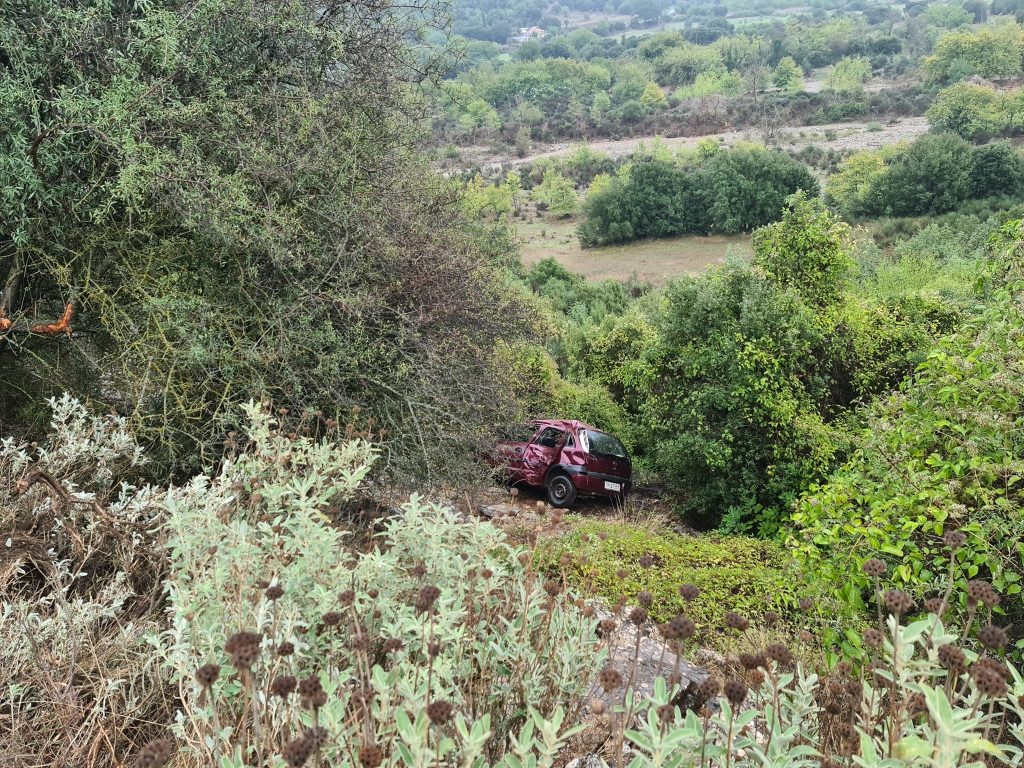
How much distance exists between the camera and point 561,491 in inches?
480

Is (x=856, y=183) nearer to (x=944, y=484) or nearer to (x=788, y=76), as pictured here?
(x=944, y=484)

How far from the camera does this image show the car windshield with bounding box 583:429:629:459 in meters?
12.0

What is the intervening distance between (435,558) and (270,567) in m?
0.63

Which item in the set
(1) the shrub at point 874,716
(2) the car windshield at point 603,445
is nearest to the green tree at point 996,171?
(2) the car windshield at point 603,445

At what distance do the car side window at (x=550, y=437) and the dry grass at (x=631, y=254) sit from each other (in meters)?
31.2

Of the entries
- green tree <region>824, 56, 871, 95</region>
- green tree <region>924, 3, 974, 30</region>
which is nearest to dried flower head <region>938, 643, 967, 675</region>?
green tree <region>824, 56, 871, 95</region>

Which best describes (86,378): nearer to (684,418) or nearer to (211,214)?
(211,214)

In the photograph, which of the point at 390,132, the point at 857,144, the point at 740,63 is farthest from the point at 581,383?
the point at 740,63

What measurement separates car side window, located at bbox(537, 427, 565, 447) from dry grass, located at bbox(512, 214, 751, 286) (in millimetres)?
31190

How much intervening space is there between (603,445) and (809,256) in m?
4.87

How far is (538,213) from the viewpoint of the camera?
65875mm

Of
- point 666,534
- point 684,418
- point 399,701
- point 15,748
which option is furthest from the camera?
point 684,418

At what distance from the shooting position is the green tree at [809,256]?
1201 cm

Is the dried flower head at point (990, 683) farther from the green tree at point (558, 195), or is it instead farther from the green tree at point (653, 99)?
the green tree at point (653, 99)
